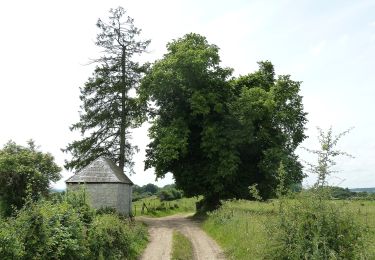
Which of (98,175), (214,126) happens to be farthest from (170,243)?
(214,126)

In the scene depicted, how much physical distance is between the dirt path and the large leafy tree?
22.0 feet

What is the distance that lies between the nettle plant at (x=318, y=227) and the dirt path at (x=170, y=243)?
6084mm

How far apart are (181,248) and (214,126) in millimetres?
17717

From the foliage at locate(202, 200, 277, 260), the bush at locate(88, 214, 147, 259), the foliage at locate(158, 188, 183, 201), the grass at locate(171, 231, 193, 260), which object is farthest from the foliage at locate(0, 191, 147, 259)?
the foliage at locate(158, 188, 183, 201)

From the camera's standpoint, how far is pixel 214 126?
38.4m

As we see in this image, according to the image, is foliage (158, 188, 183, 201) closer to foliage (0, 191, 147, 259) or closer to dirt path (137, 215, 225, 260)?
dirt path (137, 215, 225, 260)

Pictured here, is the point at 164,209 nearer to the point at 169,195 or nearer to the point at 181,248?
the point at 169,195

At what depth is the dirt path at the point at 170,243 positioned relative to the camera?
20.4 metres

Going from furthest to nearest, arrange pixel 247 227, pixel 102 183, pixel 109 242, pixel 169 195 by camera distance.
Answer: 1. pixel 169 195
2. pixel 102 183
3. pixel 247 227
4. pixel 109 242

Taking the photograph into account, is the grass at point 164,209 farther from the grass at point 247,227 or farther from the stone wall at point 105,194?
the grass at point 247,227

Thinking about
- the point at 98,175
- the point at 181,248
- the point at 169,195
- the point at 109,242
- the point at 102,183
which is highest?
the point at 98,175

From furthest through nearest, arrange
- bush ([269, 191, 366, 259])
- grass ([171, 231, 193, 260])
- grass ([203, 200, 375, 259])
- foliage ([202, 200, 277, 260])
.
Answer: grass ([171, 231, 193, 260]) → foliage ([202, 200, 277, 260]) → grass ([203, 200, 375, 259]) → bush ([269, 191, 366, 259])

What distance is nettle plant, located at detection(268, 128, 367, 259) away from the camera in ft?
43.3

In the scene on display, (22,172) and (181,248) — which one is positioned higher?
(22,172)
